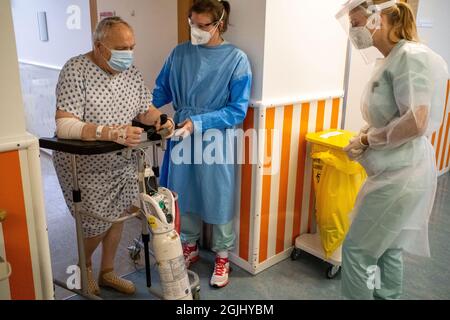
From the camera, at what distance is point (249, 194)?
7.57 feet

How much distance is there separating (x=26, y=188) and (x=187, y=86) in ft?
3.42

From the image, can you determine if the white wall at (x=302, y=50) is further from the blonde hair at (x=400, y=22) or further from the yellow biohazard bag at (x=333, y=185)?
the blonde hair at (x=400, y=22)

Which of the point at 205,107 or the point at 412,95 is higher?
the point at 412,95

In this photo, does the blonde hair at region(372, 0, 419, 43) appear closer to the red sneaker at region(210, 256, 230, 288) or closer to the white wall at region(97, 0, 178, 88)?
the white wall at region(97, 0, 178, 88)

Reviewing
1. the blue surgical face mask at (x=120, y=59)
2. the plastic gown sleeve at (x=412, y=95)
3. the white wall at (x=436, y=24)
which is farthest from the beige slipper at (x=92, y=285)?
the white wall at (x=436, y=24)

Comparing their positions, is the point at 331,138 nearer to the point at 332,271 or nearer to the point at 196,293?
the point at 332,271

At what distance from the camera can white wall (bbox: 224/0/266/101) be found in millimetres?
2049

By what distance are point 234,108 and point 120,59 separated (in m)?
0.62

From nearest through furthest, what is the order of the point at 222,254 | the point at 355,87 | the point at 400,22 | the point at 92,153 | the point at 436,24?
the point at 92,153 → the point at 400,22 → the point at 222,254 → the point at 355,87 → the point at 436,24

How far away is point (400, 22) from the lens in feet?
5.38

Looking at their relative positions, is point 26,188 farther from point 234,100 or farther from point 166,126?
point 234,100

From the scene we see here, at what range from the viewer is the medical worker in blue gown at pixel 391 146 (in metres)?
1.58

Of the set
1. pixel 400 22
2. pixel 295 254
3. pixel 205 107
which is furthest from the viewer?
pixel 295 254

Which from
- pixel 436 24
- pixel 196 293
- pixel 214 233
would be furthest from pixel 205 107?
pixel 436 24
